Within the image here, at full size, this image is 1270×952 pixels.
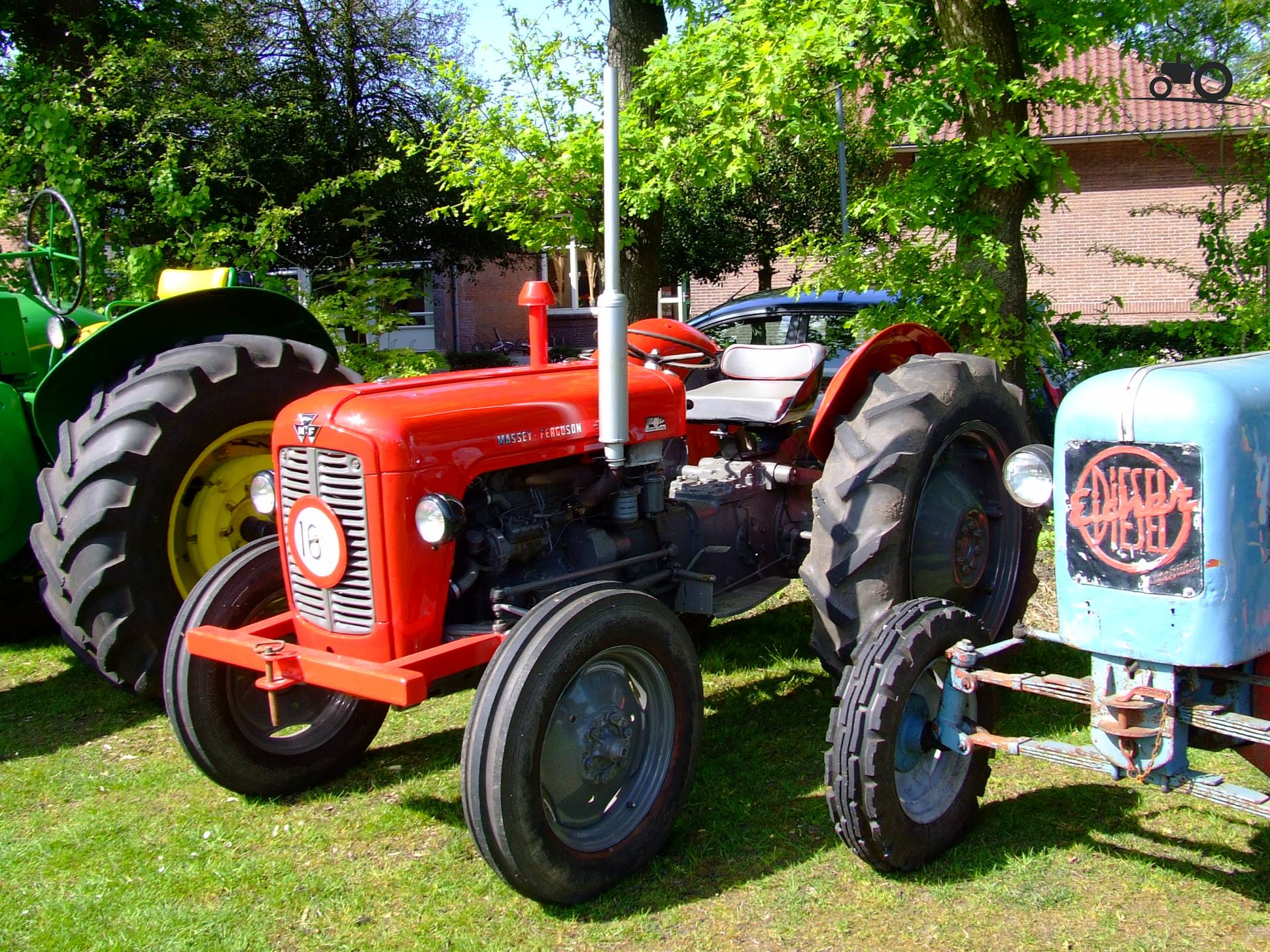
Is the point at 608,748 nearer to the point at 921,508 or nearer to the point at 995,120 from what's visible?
the point at 921,508

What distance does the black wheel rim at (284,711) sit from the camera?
3494 millimetres

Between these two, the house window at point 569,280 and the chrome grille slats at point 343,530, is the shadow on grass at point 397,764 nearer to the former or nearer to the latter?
the chrome grille slats at point 343,530

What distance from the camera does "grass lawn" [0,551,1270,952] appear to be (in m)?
2.77

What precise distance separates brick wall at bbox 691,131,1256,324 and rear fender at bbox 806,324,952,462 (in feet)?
45.8

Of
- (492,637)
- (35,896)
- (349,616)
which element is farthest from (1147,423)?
(35,896)

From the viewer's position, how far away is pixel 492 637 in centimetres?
307

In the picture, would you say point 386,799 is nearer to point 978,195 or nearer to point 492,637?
point 492,637

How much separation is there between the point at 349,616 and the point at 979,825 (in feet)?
6.48

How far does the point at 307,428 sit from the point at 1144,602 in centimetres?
225

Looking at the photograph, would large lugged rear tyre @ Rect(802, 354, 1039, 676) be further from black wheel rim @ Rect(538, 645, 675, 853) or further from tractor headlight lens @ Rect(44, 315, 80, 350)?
tractor headlight lens @ Rect(44, 315, 80, 350)

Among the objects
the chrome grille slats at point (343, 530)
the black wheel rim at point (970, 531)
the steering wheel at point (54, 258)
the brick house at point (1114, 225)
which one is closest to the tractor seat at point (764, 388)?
the black wheel rim at point (970, 531)

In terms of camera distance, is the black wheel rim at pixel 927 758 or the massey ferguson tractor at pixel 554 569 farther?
the black wheel rim at pixel 927 758

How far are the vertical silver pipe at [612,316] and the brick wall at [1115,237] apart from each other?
50.1 feet
